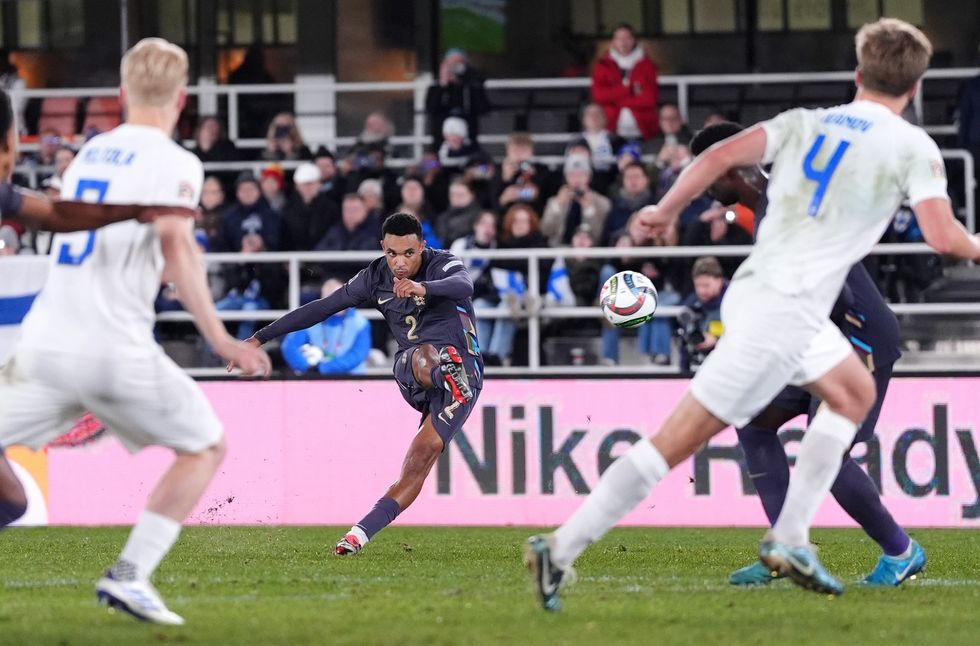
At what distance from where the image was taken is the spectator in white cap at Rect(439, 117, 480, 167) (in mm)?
18172

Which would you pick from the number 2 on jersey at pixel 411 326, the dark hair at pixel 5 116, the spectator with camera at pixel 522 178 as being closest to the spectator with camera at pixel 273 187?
the spectator with camera at pixel 522 178

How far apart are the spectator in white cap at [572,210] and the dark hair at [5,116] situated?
34.3ft

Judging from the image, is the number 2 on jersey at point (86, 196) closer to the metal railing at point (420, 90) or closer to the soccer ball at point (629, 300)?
the soccer ball at point (629, 300)

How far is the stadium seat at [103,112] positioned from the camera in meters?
20.5

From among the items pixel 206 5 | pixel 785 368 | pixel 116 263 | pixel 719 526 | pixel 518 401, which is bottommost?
pixel 719 526

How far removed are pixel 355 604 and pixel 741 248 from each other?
29.5ft

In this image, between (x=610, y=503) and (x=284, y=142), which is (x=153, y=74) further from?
(x=284, y=142)

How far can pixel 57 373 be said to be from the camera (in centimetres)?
582

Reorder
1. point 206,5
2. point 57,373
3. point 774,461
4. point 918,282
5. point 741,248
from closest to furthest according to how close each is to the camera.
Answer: point 57,373
point 774,461
point 741,248
point 918,282
point 206,5

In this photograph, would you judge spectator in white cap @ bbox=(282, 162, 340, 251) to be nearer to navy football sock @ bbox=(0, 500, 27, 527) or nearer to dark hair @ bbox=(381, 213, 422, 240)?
dark hair @ bbox=(381, 213, 422, 240)

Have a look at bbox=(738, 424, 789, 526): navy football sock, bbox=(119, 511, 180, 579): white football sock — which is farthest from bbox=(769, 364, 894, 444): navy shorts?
bbox=(119, 511, 180, 579): white football sock

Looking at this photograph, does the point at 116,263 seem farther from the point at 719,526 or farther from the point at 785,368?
the point at 719,526

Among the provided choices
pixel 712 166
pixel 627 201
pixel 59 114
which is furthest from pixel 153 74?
pixel 59 114

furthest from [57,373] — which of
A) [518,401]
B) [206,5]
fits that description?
[206,5]
